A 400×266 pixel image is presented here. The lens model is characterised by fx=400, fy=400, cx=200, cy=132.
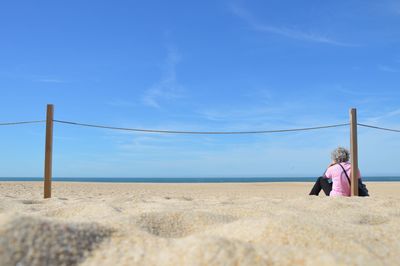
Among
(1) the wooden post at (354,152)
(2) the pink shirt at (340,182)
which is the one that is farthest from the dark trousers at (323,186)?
(1) the wooden post at (354,152)

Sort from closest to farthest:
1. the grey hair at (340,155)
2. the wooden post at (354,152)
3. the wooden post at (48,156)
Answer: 1. the wooden post at (354,152)
2. the wooden post at (48,156)
3. the grey hair at (340,155)

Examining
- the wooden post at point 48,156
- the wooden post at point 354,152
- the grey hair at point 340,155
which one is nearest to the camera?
the wooden post at point 354,152

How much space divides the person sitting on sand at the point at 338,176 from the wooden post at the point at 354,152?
149mm

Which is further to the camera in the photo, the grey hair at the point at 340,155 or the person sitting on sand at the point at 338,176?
the grey hair at the point at 340,155

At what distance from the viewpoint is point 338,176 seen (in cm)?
505

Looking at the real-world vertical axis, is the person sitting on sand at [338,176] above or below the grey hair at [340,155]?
below

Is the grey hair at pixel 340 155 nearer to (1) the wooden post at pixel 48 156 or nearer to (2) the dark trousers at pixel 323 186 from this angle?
(2) the dark trousers at pixel 323 186

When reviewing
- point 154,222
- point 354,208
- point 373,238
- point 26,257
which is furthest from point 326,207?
point 26,257

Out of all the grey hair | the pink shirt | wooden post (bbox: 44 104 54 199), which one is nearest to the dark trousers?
the pink shirt

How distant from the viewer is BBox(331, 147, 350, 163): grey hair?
5234mm

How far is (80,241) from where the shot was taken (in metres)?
1.53

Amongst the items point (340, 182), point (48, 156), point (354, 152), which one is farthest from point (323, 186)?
point (48, 156)

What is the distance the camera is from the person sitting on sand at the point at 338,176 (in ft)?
16.5

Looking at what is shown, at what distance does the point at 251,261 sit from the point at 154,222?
0.81 meters
